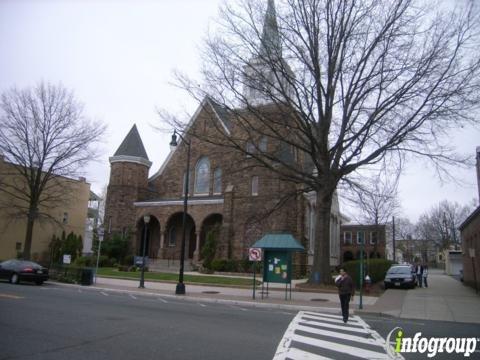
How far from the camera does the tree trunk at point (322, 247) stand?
24.6 meters

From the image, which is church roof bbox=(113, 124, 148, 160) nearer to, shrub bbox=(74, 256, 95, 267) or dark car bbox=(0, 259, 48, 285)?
shrub bbox=(74, 256, 95, 267)

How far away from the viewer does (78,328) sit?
10078 millimetres

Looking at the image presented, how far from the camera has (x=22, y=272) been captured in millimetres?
23922

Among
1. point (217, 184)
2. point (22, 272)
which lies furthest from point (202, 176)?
point (22, 272)

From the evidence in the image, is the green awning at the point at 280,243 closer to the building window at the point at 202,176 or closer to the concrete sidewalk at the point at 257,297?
the concrete sidewalk at the point at 257,297

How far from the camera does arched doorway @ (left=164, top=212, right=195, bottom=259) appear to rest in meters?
41.6

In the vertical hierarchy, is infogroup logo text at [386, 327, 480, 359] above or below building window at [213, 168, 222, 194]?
below

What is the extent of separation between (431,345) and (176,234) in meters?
34.4

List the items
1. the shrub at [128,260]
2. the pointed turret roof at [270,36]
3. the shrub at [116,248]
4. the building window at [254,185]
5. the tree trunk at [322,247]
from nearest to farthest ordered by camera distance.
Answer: the pointed turret roof at [270,36]
the tree trunk at [322,247]
the building window at [254,185]
the shrub at [128,260]
the shrub at [116,248]

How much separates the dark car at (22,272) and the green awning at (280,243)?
1282 centimetres

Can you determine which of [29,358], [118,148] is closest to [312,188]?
[29,358]

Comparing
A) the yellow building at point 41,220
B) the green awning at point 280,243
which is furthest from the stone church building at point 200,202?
the green awning at point 280,243

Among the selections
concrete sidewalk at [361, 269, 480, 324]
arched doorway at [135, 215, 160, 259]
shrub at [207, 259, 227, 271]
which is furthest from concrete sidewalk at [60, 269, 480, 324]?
arched doorway at [135, 215, 160, 259]

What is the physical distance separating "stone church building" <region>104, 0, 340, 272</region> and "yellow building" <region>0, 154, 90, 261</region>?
5.93 m
